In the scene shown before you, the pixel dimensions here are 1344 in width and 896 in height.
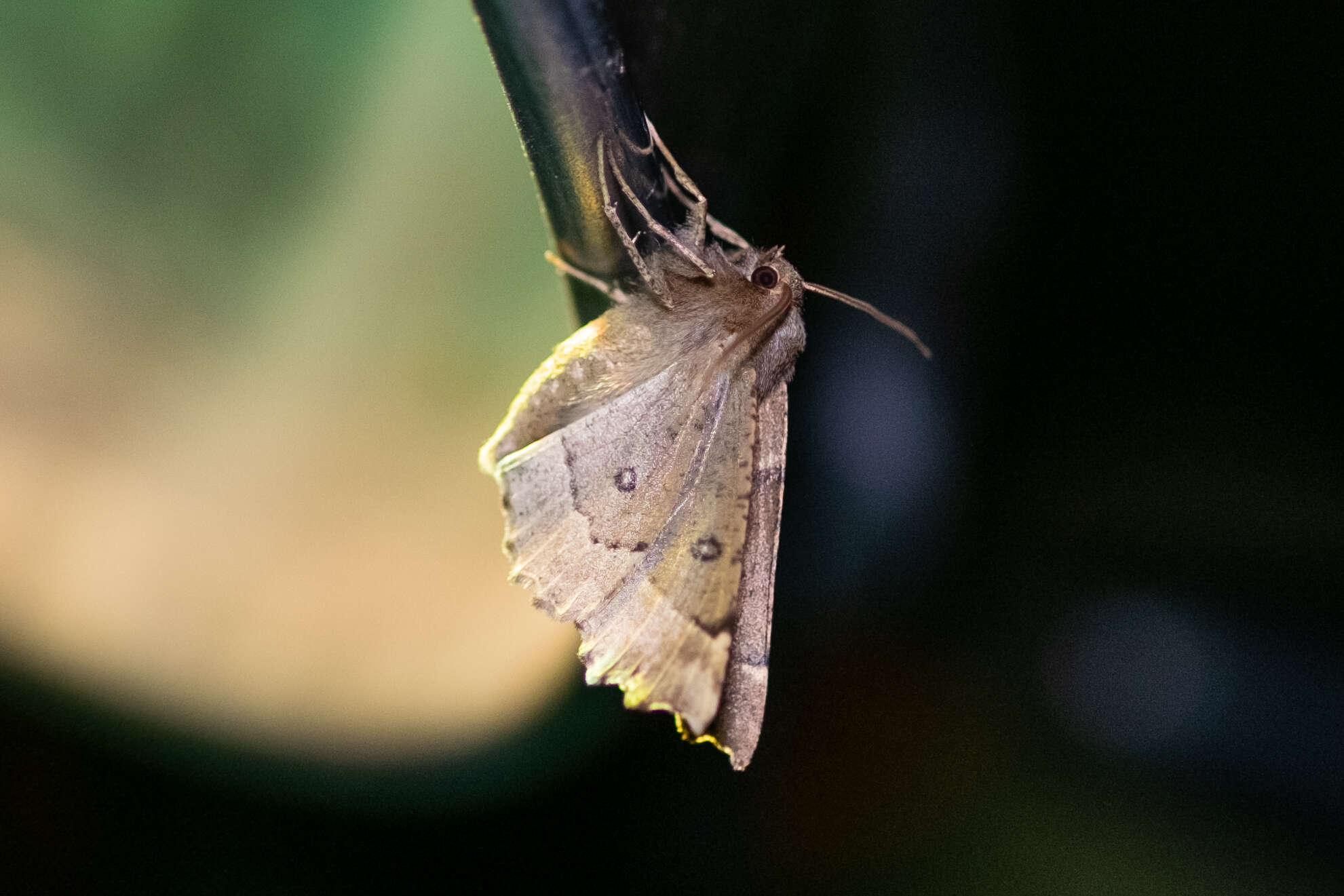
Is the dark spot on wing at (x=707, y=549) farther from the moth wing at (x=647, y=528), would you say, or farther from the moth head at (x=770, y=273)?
the moth head at (x=770, y=273)

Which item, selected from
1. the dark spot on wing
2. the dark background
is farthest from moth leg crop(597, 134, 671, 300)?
the dark spot on wing

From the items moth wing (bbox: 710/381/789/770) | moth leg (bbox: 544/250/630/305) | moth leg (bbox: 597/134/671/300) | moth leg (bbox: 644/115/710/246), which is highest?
moth leg (bbox: 644/115/710/246)

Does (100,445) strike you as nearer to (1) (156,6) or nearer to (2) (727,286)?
(1) (156,6)

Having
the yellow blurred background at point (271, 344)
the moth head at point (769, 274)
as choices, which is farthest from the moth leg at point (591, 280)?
the yellow blurred background at point (271, 344)

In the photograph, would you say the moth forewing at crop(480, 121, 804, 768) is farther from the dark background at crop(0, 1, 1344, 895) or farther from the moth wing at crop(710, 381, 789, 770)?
the dark background at crop(0, 1, 1344, 895)

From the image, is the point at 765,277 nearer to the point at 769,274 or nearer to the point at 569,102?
the point at 769,274

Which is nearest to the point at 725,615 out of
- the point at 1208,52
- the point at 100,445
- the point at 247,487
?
the point at 247,487

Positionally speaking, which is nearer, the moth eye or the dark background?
the moth eye

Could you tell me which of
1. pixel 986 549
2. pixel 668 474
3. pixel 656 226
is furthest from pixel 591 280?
pixel 986 549
